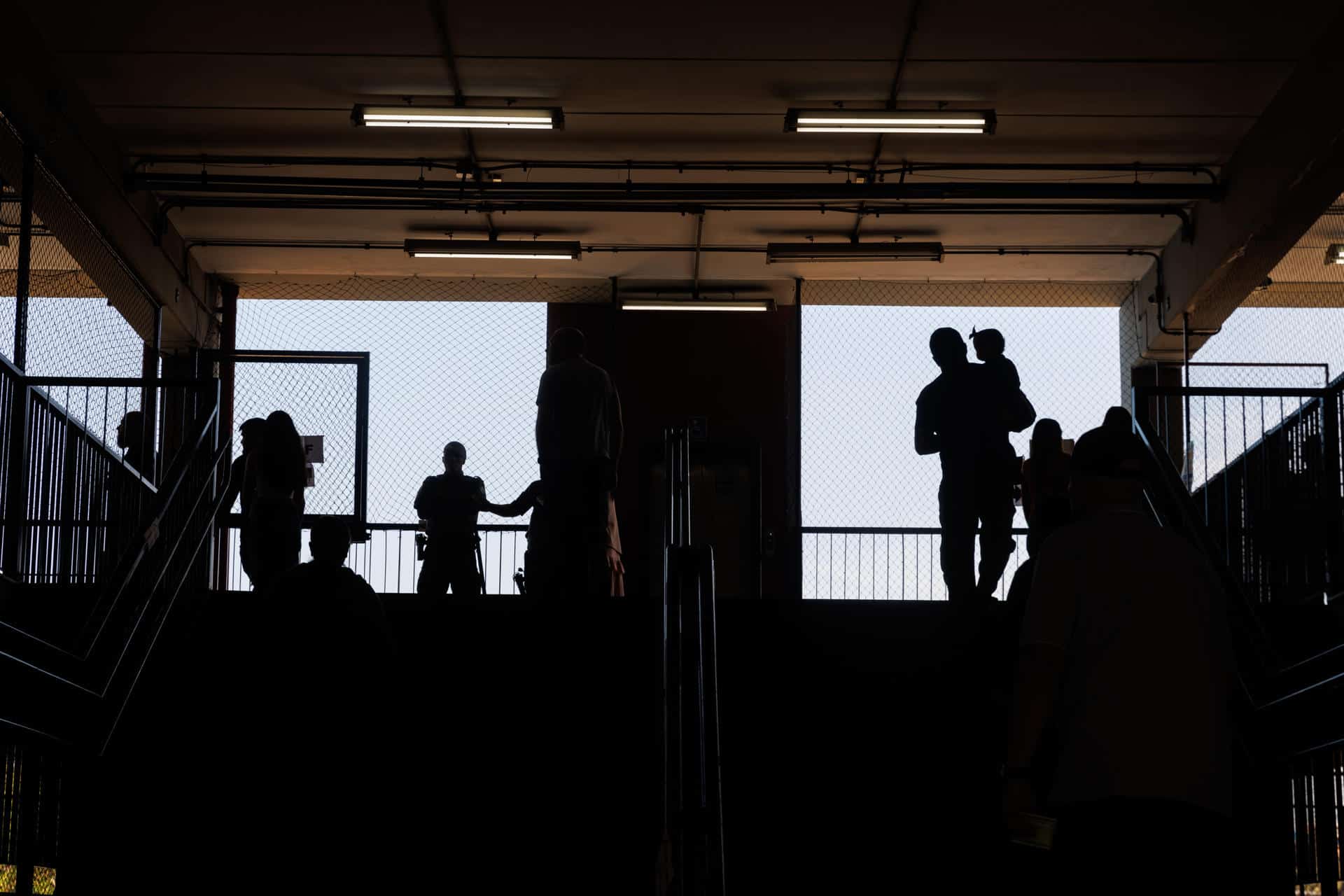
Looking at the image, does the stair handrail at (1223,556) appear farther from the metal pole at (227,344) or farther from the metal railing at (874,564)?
the metal pole at (227,344)

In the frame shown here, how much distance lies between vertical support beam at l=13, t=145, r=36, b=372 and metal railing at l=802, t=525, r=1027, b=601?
785 centimetres

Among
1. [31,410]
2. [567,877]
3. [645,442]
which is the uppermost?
[645,442]

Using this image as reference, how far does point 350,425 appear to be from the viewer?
11.3 m

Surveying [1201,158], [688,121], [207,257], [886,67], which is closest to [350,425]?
[688,121]

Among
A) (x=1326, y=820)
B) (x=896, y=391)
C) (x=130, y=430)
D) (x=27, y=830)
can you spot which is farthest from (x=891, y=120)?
(x=27, y=830)

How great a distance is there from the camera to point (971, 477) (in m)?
7.29

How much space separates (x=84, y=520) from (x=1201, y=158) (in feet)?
31.3

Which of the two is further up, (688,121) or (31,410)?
(688,121)

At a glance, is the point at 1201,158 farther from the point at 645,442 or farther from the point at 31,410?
the point at 31,410

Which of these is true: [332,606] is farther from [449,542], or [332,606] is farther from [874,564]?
[874,564]

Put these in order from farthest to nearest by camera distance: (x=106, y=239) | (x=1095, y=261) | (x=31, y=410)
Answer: (x=1095, y=261) → (x=106, y=239) → (x=31, y=410)

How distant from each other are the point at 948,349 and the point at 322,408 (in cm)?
584

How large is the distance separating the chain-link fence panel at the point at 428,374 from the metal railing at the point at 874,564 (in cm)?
305

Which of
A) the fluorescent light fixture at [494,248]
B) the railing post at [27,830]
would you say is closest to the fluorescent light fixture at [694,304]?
the fluorescent light fixture at [494,248]
